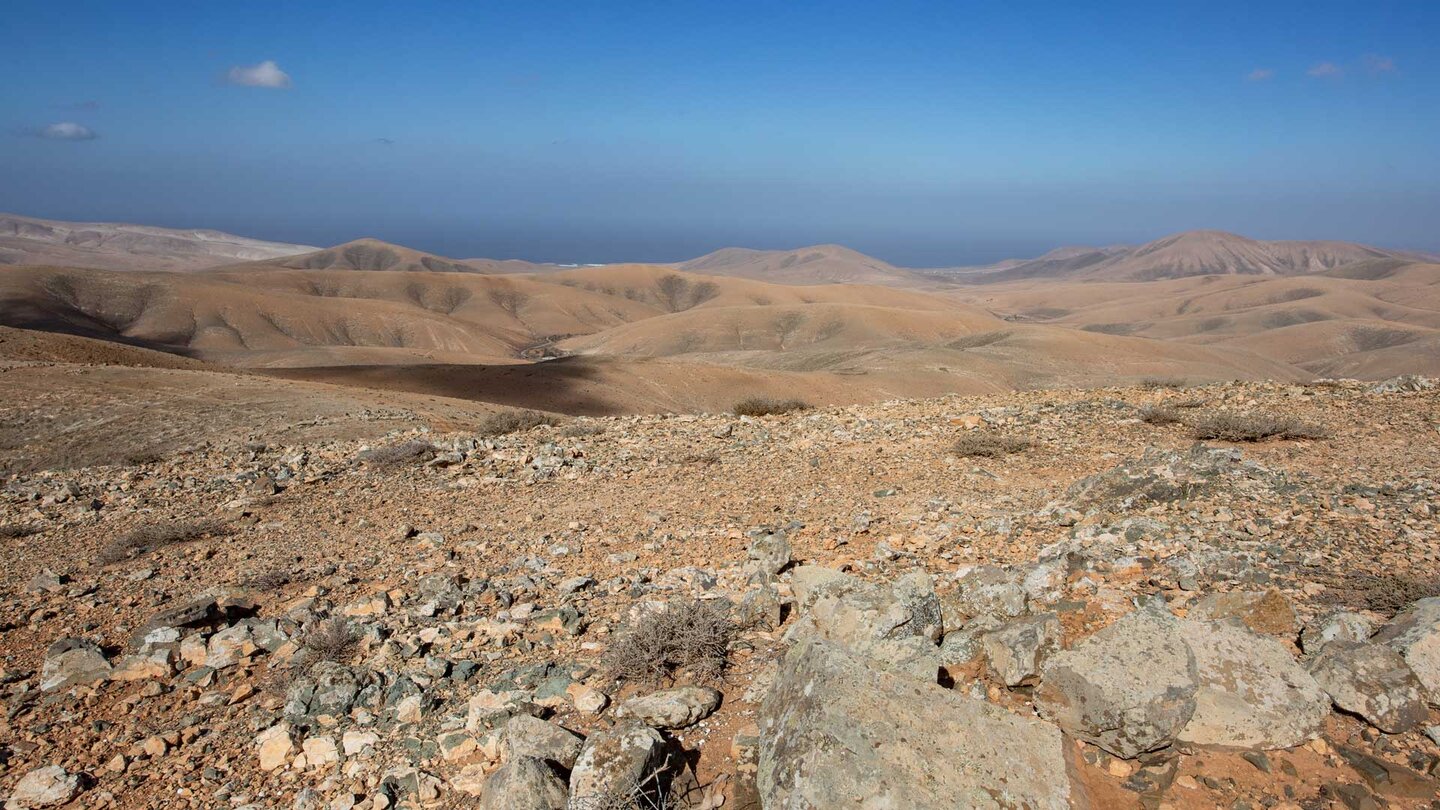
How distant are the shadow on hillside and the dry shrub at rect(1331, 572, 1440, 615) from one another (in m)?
23.8

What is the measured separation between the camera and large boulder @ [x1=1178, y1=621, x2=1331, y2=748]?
307 centimetres

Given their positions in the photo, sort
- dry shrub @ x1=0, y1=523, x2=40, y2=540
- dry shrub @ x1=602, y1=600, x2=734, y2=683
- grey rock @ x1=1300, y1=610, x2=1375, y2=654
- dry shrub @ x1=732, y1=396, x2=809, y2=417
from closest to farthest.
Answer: grey rock @ x1=1300, y1=610, x2=1375, y2=654 < dry shrub @ x1=602, y1=600, x2=734, y2=683 < dry shrub @ x1=0, y1=523, x2=40, y2=540 < dry shrub @ x1=732, y1=396, x2=809, y2=417

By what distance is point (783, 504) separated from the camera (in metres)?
6.68

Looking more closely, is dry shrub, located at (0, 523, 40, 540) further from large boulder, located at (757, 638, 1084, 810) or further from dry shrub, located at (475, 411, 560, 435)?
large boulder, located at (757, 638, 1084, 810)

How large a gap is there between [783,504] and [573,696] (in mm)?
3198

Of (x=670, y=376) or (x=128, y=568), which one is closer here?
(x=128, y=568)

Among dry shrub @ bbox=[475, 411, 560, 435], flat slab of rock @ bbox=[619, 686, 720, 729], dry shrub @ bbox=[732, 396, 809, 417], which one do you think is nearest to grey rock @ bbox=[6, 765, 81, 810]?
flat slab of rock @ bbox=[619, 686, 720, 729]

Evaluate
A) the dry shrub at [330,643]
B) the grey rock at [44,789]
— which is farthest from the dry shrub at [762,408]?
the grey rock at [44,789]

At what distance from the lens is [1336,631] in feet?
11.8

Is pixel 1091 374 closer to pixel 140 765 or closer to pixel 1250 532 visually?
pixel 1250 532

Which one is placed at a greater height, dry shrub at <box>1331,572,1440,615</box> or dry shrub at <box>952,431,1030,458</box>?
dry shrub at <box>1331,572,1440,615</box>

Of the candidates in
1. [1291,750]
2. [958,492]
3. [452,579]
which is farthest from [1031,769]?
[958,492]

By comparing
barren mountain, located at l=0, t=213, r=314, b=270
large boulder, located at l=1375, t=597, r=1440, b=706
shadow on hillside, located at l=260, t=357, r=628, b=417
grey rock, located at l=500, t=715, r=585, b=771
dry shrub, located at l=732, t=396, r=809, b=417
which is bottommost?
shadow on hillside, located at l=260, t=357, r=628, b=417

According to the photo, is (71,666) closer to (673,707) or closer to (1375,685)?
(673,707)
